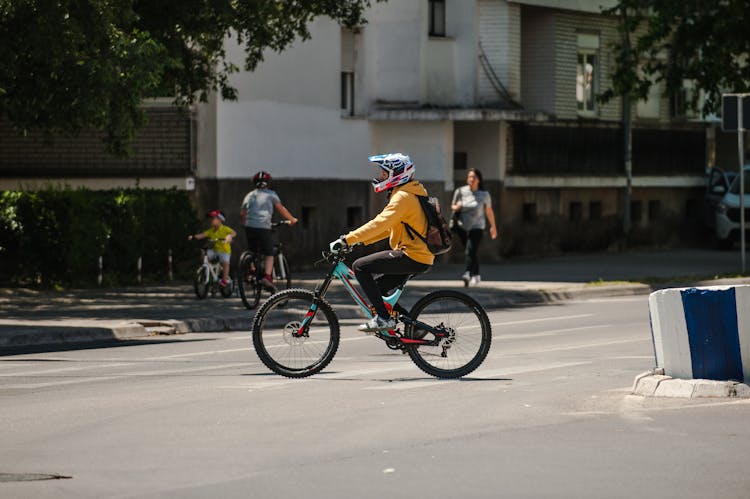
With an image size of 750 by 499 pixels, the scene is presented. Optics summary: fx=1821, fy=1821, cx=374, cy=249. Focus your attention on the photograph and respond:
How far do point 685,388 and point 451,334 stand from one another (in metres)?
2.35

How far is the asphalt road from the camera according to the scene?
9148 mm

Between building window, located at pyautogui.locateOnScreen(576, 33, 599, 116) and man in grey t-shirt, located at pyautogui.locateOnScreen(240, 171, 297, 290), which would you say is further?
building window, located at pyautogui.locateOnScreen(576, 33, 599, 116)

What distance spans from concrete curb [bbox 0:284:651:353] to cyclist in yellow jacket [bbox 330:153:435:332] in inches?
223

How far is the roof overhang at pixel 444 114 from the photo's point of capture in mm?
34969

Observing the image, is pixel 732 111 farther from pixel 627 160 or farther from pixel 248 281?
pixel 627 160

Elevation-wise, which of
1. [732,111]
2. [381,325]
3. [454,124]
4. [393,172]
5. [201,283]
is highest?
[454,124]

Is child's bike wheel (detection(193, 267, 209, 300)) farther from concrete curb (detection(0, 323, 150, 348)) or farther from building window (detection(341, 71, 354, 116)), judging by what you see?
building window (detection(341, 71, 354, 116))

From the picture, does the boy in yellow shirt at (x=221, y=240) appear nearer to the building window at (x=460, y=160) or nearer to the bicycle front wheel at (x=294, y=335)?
the bicycle front wheel at (x=294, y=335)

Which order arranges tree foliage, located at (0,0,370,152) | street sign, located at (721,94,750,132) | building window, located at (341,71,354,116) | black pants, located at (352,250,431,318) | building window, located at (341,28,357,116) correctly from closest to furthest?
black pants, located at (352,250,431,318), tree foliage, located at (0,0,370,152), street sign, located at (721,94,750,132), building window, located at (341,28,357,116), building window, located at (341,71,354,116)

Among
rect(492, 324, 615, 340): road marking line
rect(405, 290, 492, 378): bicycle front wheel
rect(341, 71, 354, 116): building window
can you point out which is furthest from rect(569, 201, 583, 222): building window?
rect(405, 290, 492, 378): bicycle front wheel

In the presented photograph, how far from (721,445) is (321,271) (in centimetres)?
2241

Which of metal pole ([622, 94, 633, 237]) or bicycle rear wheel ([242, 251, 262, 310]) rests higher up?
metal pole ([622, 94, 633, 237])

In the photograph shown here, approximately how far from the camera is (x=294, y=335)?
14.3 m

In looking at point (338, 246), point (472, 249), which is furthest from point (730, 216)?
point (338, 246)
